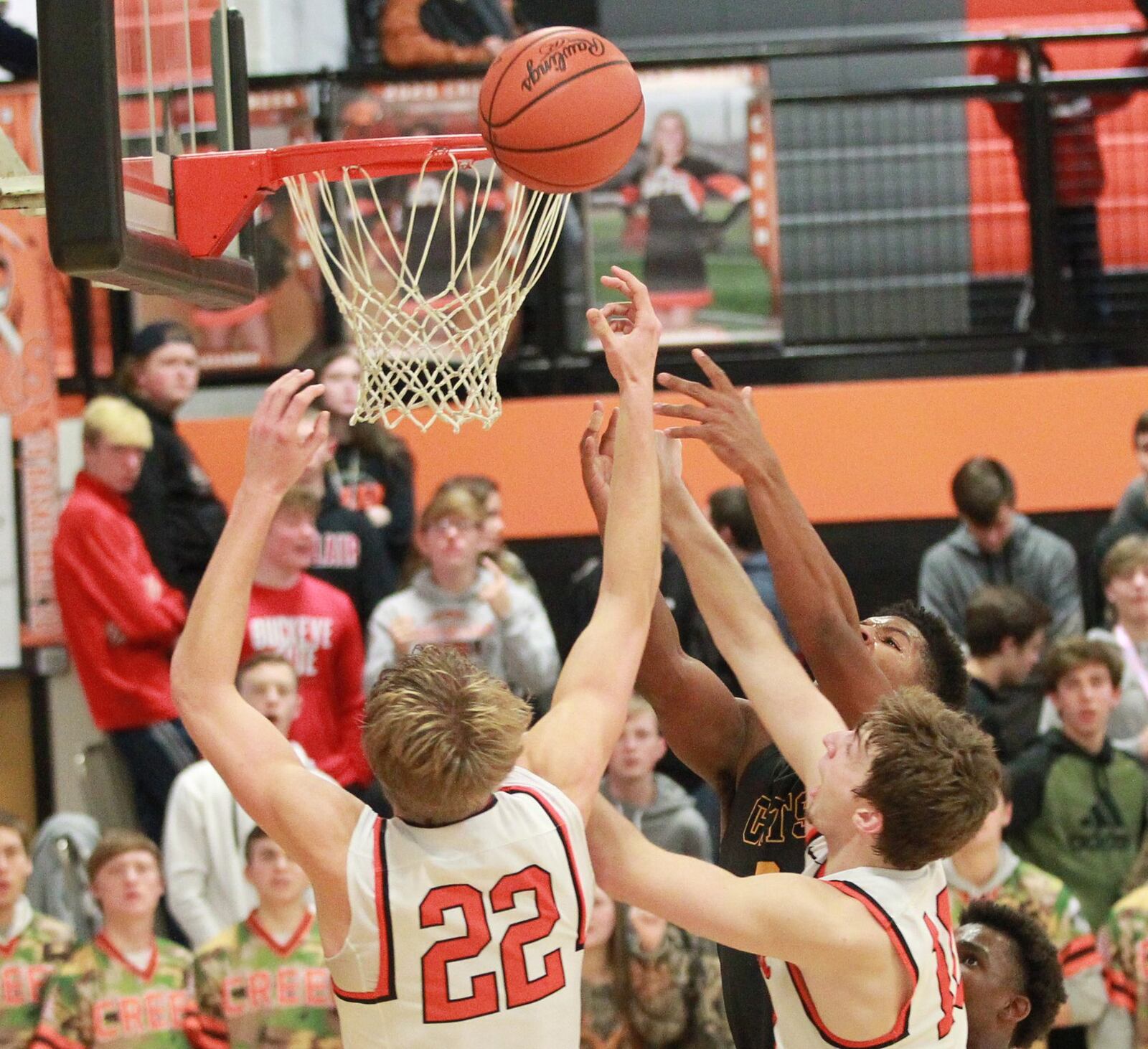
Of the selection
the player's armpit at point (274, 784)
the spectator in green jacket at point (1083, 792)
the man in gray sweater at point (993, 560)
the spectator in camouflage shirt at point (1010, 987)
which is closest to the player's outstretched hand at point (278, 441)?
the player's armpit at point (274, 784)

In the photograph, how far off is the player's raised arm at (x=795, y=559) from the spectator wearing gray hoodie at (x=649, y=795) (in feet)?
8.39

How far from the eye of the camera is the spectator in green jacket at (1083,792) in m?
5.80

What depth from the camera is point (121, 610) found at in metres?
6.13

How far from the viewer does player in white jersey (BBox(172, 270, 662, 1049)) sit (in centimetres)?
266

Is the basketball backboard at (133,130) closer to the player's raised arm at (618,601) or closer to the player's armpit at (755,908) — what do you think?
the player's raised arm at (618,601)

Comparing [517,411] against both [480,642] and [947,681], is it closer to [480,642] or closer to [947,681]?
[480,642]

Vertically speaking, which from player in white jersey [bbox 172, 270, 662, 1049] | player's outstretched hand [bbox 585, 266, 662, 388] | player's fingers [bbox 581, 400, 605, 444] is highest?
player's outstretched hand [bbox 585, 266, 662, 388]

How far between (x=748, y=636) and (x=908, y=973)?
0.75 metres

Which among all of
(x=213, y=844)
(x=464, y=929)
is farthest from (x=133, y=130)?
(x=213, y=844)

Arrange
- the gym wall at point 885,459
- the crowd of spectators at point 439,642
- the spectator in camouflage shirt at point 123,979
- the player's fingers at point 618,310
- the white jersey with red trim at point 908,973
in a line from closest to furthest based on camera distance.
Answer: the white jersey with red trim at point 908,973 < the player's fingers at point 618,310 < the spectator in camouflage shirt at point 123,979 < the crowd of spectators at point 439,642 < the gym wall at point 885,459

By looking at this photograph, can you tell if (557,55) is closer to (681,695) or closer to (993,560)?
(681,695)

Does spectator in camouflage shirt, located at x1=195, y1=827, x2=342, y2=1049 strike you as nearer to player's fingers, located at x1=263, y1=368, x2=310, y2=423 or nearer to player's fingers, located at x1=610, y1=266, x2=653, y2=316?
player's fingers, located at x1=263, y1=368, x2=310, y2=423

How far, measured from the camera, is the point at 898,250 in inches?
307

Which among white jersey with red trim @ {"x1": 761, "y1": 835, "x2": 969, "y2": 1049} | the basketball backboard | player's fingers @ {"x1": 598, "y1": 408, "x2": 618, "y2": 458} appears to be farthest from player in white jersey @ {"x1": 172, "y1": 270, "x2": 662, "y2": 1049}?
the basketball backboard
